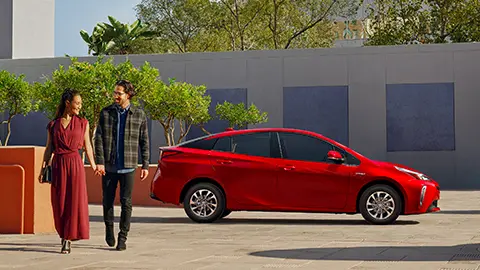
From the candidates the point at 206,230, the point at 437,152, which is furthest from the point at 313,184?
the point at 437,152

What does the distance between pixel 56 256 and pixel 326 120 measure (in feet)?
83.0

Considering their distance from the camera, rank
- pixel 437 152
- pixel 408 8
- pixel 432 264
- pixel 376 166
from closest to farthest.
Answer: pixel 432 264, pixel 376 166, pixel 437 152, pixel 408 8

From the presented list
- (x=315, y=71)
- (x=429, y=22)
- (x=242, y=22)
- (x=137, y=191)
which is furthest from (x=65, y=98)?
(x=242, y=22)

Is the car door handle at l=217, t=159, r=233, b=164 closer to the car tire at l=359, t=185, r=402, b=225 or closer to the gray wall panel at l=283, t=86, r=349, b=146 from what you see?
the car tire at l=359, t=185, r=402, b=225

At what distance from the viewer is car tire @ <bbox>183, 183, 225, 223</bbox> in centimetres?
1534

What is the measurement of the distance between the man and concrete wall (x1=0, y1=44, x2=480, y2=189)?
2421 centimetres

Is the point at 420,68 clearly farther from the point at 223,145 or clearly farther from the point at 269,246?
the point at 269,246

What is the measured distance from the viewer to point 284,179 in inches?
596

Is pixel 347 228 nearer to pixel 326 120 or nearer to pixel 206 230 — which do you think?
pixel 206 230

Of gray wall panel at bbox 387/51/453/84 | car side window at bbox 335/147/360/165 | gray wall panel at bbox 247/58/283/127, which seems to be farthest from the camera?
gray wall panel at bbox 247/58/283/127

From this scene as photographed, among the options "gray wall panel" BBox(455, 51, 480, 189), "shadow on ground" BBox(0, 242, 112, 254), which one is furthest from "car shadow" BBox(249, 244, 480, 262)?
"gray wall panel" BBox(455, 51, 480, 189)

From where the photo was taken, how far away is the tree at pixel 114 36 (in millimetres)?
65375

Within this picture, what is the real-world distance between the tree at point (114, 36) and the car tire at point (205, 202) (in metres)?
50.3

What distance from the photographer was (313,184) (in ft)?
49.4
